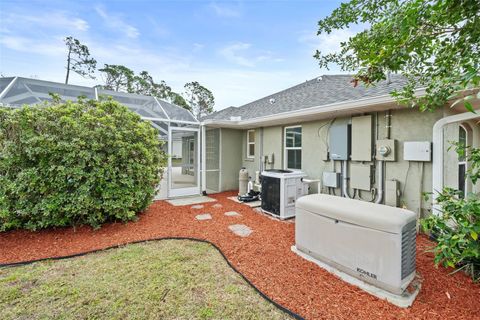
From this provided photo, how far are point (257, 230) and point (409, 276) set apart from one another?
2.59m

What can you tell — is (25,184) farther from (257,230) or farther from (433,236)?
(433,236)

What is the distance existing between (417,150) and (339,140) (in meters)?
1.72

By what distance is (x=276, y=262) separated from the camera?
10.3 feet

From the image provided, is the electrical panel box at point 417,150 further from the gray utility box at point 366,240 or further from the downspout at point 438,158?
the gray utility box at point 366,240

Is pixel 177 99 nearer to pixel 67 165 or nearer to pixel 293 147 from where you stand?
pixel 293 147

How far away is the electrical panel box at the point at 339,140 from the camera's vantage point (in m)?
5.54

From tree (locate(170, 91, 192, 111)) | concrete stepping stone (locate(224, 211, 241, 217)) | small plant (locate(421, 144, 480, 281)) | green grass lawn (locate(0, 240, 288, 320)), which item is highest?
tree (locate(170, 91, 192, 111))

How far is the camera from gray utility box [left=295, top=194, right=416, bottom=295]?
2.31 metres

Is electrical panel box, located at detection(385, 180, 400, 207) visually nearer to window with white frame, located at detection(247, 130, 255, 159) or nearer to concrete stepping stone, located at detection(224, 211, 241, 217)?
concrete stepping stone, located at detection(224, 211, 241, 217)

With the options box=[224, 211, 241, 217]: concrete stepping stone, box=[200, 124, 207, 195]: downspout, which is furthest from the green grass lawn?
box=[200, 124, 207, 195]: downspout

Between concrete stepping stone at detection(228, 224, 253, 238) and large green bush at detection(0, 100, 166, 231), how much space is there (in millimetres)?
2237

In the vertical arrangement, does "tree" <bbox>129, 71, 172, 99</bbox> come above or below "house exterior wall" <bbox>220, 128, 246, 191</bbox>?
above

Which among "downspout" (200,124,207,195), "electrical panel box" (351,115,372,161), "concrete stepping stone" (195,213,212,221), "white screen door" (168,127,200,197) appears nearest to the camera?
"electrical panel box" (351,115,372,161)

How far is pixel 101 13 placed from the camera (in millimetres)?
6293
